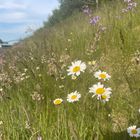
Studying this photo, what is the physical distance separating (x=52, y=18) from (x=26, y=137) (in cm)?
2715

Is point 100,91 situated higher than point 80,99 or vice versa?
point 80,99

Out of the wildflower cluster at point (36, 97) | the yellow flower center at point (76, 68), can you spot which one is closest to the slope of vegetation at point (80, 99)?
the wildflower cluster at point (36, 97)

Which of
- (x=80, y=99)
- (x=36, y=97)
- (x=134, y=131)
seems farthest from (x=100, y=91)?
(x=36, y=97)

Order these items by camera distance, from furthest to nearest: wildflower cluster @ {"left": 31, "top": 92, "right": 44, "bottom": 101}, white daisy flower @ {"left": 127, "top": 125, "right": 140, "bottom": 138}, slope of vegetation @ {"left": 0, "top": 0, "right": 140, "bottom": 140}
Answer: wildflower cluster @ {"left": 31, "top": 92, "right": 44, "bottom": 101}
slope of vegetation @ {"left": 0, "top": 0, "right": 140, "bottom": 140}
white daisy flower @ {"left": 127, "top": 125, "right": 140, "bottom": 138}

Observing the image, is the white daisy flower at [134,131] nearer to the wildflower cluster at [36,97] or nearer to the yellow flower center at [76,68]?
the yellow flower center at [76,68]

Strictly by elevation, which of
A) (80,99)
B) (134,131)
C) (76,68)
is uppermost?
(76,68)

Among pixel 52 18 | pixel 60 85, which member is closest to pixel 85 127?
pixel 60 85

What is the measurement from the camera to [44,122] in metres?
2.69

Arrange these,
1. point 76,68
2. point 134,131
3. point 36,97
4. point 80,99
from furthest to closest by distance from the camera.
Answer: point 36,97
point 80,99
point 76,68
point 134,131

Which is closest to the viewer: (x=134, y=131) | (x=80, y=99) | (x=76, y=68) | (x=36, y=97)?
(x=134, y=131)

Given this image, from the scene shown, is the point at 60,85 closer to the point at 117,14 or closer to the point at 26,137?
the point at 26,137

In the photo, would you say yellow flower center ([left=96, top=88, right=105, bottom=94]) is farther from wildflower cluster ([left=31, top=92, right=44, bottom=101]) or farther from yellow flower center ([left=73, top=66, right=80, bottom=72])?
wildflower cluster ([left=31, top=92, right=44, bottom=101])

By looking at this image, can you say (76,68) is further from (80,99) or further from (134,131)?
(134,131)

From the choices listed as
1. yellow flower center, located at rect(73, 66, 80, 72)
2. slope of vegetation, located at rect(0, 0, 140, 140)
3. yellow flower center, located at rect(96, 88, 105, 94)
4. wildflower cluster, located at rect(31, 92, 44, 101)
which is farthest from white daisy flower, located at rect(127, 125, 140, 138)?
wildflower cluster, located at rect(31, 92, 44, 101)
